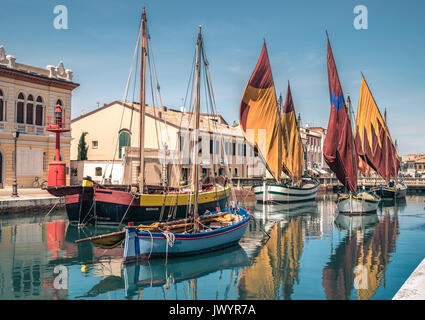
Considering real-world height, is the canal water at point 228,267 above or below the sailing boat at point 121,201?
below

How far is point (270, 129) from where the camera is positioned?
38.8 meters

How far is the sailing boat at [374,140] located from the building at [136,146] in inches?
591

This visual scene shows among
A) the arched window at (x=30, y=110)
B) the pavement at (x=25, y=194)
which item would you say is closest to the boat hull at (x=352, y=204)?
the pavement at (x=25, y=194)

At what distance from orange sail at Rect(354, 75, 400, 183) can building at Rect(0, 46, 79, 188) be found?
93.4 feet

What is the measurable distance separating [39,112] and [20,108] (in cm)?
195

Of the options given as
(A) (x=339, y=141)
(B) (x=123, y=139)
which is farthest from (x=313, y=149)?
(A) (x=339, y=141)

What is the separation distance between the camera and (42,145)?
3769cm

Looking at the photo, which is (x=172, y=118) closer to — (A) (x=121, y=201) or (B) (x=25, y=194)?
(B) (x=25, y=194)

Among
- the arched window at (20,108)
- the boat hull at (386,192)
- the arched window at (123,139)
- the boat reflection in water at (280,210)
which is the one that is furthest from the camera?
the boat hull at (386,192)

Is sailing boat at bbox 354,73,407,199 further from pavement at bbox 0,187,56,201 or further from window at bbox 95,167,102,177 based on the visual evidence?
pavement at bbox 0,187,56,201

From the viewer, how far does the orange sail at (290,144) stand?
43.3 metres

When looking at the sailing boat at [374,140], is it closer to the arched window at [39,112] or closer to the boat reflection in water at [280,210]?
the boat reflection in water at [280,210]
